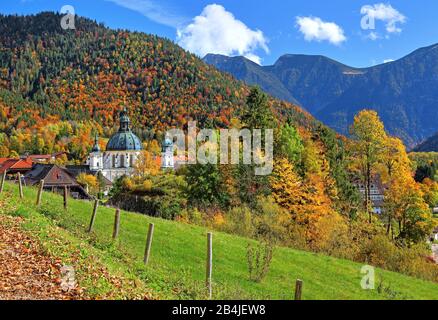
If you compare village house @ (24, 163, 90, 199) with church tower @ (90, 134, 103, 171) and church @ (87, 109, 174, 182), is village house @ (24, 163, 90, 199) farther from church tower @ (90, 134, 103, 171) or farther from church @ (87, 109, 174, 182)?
church @ (87, 109, 174, 182)

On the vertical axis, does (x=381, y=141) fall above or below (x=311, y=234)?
above

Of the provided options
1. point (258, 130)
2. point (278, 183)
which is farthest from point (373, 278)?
point (258, 130)

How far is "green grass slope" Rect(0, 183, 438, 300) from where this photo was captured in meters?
15.4

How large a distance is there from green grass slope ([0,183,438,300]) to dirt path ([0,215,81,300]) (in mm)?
1007

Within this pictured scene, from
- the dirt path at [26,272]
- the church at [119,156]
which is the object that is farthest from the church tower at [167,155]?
the dirt path at [26,272]

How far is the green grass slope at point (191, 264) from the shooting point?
15.4 m

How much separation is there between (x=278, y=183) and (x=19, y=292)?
34.8m

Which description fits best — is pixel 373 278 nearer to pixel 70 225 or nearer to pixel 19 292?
pixel 70 225

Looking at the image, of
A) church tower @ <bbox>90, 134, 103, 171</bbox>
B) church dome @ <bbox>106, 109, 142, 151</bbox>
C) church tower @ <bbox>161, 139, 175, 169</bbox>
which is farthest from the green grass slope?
church dome @ <bbox>106, 109, 142, 151</bbox>

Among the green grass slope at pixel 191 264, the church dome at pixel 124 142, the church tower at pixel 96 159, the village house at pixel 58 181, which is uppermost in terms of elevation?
the church dome at pixel 124 142

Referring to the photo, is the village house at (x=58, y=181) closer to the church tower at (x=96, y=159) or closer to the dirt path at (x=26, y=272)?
the dirt path at (x=26, y=272)

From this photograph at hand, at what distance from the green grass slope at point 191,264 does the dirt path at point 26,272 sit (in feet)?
3.30
